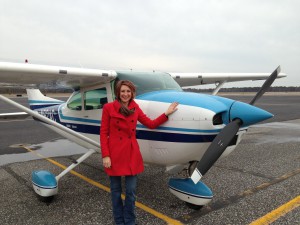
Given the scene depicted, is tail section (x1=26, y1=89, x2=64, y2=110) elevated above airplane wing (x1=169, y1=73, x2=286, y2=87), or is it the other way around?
airplane wing (x1=169, y1=73, x2=286, y2=87)

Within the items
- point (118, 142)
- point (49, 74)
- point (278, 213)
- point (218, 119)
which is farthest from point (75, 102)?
point (278, 213)

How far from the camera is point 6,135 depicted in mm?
10477

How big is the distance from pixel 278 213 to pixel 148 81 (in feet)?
8.35

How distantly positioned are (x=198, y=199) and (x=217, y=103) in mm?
1264

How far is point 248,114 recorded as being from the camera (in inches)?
128

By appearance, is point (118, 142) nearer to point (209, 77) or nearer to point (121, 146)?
point (121, 146)

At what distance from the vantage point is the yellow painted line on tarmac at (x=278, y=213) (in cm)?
349

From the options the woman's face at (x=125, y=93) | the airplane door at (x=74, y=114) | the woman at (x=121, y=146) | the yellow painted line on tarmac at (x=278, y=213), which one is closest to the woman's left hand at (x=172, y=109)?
the woman at (x=121, y=146)

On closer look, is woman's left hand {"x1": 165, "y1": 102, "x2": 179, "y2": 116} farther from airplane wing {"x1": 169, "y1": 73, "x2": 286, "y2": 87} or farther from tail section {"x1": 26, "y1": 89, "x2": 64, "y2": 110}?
tail section {"x1": 26, "y1": 89, "x2": 64, "y2": 110}

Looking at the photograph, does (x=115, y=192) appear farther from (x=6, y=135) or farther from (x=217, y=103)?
(x=6, y=135)

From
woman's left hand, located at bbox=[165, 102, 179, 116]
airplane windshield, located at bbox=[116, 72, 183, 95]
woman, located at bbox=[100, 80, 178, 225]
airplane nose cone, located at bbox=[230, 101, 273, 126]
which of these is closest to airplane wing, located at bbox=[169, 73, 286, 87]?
airplane windshield, located at bbox=[116, 72, 183, 95]

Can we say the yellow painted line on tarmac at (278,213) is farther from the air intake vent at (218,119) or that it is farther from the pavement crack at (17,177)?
the pavement crack at (17,177)

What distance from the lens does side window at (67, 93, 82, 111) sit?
16.8 ft

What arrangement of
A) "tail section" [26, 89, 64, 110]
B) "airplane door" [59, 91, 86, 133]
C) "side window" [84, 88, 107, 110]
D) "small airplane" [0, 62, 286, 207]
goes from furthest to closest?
"tail section" [26, 89, 64, 110]
"airplane door" [59, 91, 86, 133]
"side window" [84, 88, 107, 110]
"small airplane" [0, 62, 286, 207]
